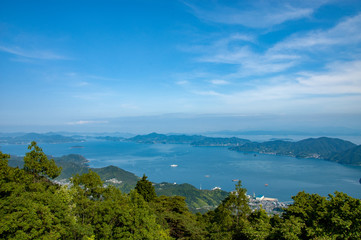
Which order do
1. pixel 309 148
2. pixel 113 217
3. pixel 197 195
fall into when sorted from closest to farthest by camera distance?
pixel 113 217 < pixel 197 195 < pixel 309 148

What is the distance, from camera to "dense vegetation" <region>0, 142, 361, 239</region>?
674 cm

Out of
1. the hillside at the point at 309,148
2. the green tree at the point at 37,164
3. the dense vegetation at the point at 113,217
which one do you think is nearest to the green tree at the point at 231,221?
the dense vegetation at the point at 113,217

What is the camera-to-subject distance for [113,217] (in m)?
8.57

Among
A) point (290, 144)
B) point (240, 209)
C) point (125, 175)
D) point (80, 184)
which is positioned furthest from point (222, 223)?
point (290, 144)

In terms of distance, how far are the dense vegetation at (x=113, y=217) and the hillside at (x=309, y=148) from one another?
456ft

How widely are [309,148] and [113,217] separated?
158 meters

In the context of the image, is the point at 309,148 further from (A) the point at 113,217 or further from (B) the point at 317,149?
(A) the point at 113,217

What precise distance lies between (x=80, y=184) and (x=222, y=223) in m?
7.91

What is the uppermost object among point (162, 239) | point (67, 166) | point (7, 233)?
point (7, 233)

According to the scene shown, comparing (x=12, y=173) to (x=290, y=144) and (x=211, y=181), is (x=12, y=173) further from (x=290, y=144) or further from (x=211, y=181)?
(x=290, y=144)

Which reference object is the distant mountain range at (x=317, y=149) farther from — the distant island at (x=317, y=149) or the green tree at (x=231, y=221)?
the green tree at (x=231, y=221)

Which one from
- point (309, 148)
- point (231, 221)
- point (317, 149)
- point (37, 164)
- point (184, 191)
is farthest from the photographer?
point (309, 148)

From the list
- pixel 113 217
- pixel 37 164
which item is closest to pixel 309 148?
pixel 113 217

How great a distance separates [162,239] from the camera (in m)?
7.70
